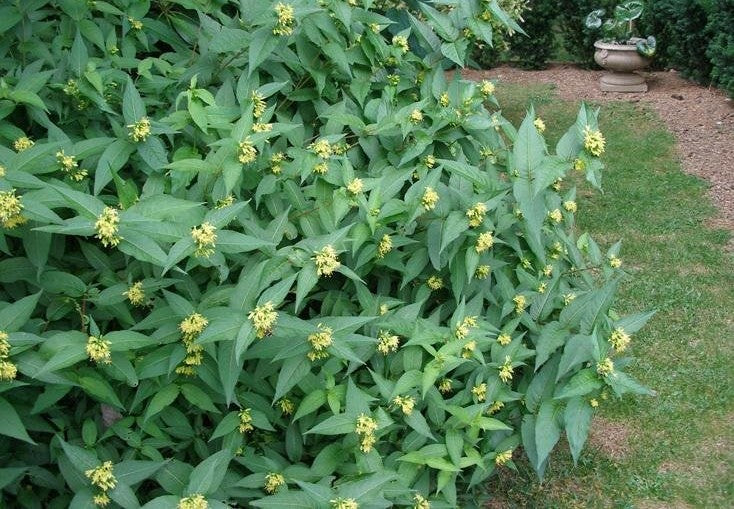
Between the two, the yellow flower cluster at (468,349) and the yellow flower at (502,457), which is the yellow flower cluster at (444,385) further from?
the yellow flower at (502,457)

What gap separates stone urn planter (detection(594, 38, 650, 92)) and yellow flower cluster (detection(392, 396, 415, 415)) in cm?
798

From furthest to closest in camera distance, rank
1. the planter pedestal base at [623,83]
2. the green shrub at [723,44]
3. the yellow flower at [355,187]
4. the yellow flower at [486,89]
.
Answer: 1. the planter pedestal base at [623,83]
2. the green shrub at [723,44]
3. the yellow flower at [486,89]
4. the yellow flower at [355,187]

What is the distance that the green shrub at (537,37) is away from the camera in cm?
1085

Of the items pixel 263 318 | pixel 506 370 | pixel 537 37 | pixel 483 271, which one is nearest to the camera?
pixel 263 318

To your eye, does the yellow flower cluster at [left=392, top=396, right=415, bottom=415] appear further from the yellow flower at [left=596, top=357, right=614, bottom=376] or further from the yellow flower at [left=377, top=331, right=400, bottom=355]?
the yellow flower at [left=596, top=357, right=614, bottom=376]

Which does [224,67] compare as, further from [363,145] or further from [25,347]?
[25,347]

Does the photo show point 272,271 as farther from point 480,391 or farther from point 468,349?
point 480,391

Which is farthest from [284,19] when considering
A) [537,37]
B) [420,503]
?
[537,37]

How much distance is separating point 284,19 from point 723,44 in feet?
23.6

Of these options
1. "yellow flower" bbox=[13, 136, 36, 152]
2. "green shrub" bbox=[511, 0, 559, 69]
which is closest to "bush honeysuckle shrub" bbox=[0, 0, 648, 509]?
"yellow flower" bbox=[13, 136, 36, 152]

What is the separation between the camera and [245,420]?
2559 millimetres

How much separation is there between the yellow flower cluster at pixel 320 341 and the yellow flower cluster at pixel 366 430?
26 cm

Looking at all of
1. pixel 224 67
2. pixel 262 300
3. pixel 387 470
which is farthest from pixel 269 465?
pixel 224 67

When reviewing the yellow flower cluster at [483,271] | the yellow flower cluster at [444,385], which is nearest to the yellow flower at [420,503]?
the yellow flower cluster at [444,385]
